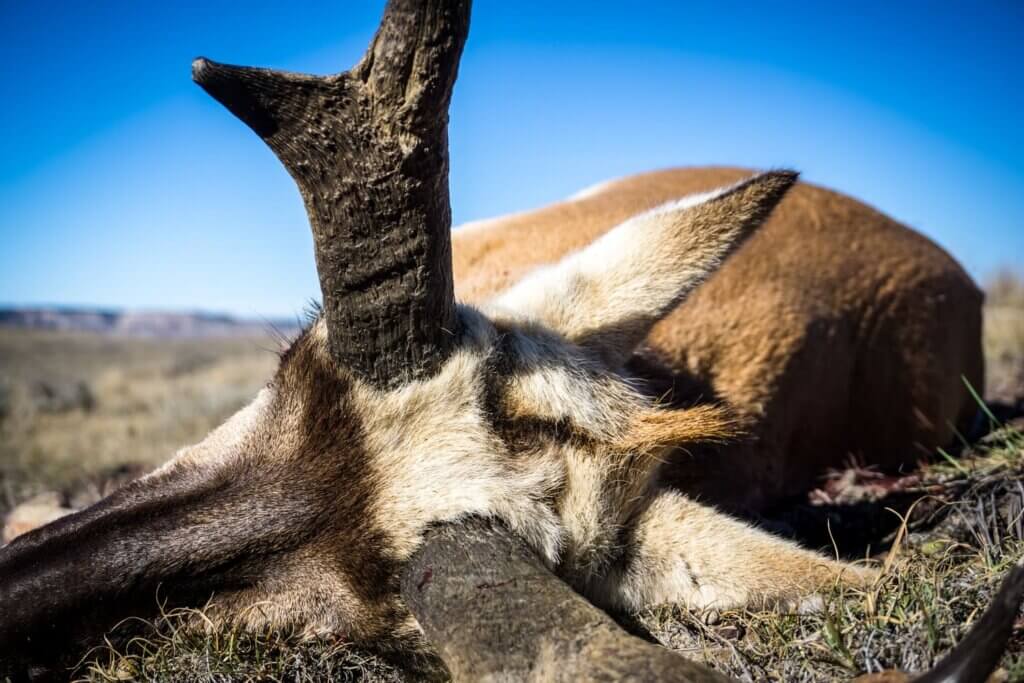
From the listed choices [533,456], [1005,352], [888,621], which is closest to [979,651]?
[888,621]

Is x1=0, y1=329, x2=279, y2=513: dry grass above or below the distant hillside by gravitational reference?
above

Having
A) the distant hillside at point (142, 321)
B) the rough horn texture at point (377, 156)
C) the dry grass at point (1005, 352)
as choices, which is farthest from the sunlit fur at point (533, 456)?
the distant hillside at point (142, 321)

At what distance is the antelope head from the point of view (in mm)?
1587

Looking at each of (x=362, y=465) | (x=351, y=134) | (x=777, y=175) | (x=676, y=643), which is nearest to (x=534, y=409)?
(x=362, y=465)

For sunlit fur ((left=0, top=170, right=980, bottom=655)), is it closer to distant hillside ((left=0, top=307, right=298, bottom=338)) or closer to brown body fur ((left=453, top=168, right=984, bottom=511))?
brown body fur ((left=453, top=168, right=984, bottom=511))

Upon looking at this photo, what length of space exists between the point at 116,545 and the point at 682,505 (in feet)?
5.39

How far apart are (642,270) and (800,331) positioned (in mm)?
1448

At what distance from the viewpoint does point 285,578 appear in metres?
1.97

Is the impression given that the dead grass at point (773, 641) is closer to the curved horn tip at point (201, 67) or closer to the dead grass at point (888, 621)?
the dead grass at point (888, 621)

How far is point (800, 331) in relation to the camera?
3.53m

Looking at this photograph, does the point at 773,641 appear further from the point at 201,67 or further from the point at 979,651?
the point at 201,67

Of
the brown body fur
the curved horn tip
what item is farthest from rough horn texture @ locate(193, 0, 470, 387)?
the brown body fur

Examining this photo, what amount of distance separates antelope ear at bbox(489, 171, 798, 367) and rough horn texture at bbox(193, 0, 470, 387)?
2.02 feet

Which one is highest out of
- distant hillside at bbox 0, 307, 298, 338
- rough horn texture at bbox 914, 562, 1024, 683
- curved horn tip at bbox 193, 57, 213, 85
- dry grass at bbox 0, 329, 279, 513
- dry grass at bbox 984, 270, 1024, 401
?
curved horn tip at bbox 193, 57, 213, 85
